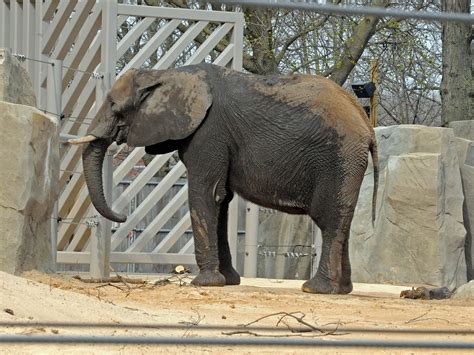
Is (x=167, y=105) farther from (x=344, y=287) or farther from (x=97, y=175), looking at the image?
(x=344, y=287)

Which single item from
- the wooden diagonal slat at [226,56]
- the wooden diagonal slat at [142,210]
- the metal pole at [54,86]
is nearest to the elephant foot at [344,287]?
the wooden diagonal slat at [142,210]

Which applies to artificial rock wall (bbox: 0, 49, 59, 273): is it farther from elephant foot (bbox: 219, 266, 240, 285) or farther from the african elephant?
elephant foot (bbox: 219, 266, 240, 285)

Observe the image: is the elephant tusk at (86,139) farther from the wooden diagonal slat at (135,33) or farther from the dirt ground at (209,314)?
the wooden diagonal slat at (135,33)

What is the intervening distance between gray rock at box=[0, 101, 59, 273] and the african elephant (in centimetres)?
122

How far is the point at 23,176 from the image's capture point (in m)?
8.08

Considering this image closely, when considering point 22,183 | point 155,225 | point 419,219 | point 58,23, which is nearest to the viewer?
point 22,183

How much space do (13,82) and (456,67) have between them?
8925mm

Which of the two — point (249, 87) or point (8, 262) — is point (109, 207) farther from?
point (8, 262)

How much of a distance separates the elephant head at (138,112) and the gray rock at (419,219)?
414cm

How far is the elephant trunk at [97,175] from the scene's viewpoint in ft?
31.8

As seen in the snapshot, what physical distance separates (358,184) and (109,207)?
2.31 m

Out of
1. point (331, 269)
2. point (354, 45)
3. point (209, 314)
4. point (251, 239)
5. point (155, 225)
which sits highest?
point (354, 45)

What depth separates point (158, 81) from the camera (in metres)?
9.79

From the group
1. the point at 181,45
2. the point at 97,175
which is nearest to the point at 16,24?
the point at 181,45
